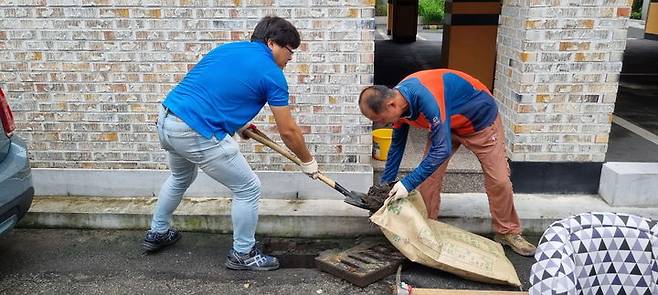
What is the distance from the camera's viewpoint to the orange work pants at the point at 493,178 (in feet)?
11.8

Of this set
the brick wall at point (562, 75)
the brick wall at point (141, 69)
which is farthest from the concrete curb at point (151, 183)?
the brick wall at point (562, 75)

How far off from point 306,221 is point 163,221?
1.06 meters

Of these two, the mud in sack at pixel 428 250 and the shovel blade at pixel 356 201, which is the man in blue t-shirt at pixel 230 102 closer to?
the shovel blade at pixel 356 201

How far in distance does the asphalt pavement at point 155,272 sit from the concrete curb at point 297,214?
0.11m

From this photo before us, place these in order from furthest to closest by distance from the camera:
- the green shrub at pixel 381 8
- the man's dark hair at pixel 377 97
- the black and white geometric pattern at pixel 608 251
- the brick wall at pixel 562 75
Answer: the green shrub at pixel 381 8
the brick wall at pixel 562 75
the man's dark hair at pixel 377 97
the black and white geometric pattern at pixel 608 251

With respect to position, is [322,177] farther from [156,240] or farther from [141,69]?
[141,69]

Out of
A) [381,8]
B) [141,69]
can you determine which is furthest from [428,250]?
[381,8]

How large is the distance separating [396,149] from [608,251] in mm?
1550

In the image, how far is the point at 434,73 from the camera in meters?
3.32

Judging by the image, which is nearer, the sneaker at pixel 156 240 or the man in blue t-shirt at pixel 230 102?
the man in blue t-shirt at pixel 230 102

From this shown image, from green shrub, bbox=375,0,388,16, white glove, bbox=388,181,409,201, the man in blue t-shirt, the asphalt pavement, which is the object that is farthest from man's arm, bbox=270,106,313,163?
green shrub, bbox=375,0,388,16

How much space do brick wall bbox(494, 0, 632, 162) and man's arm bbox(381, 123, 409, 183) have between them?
121 centimetres

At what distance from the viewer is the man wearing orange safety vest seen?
3088 millimetres

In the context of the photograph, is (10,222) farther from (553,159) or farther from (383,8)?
(383,8)
